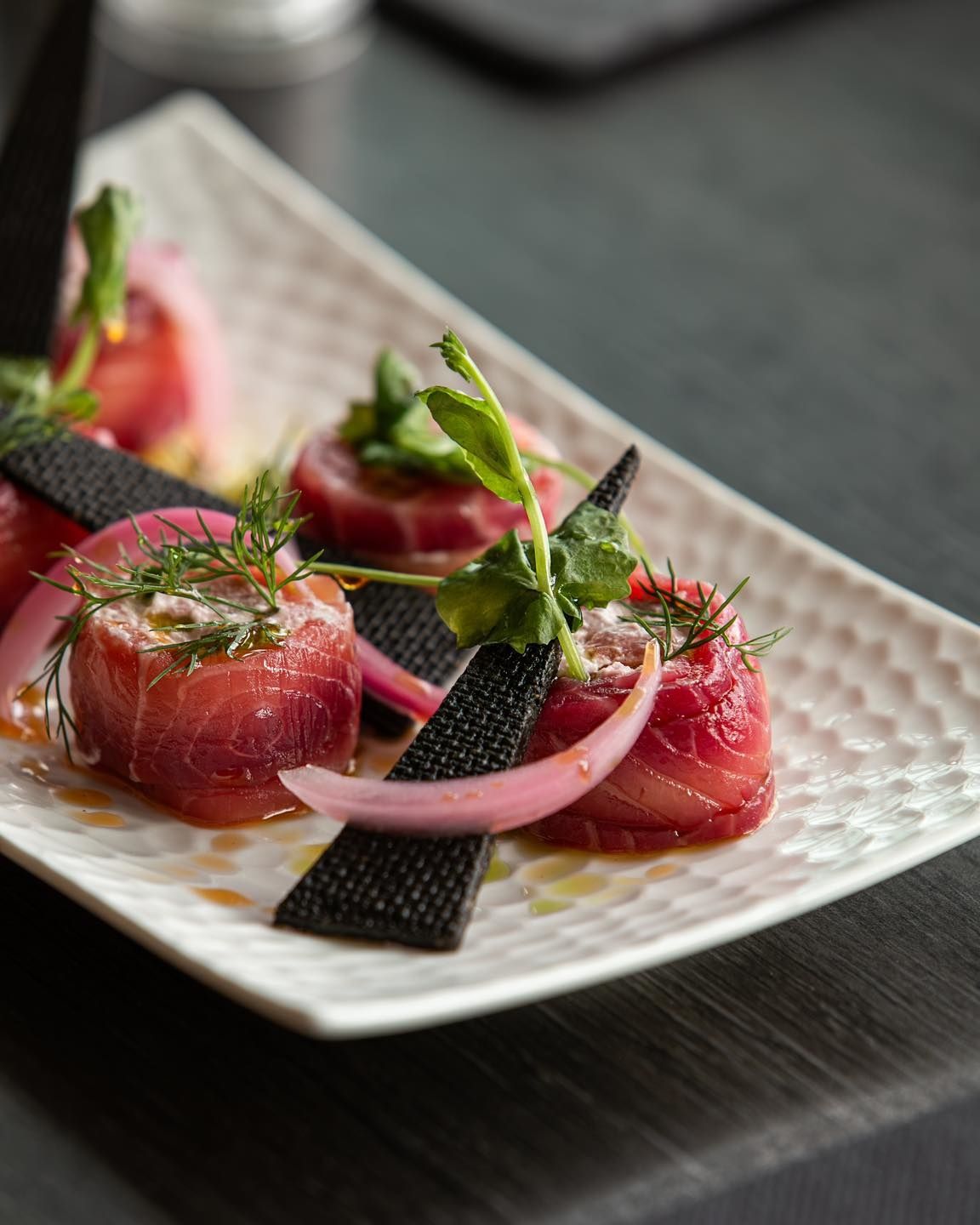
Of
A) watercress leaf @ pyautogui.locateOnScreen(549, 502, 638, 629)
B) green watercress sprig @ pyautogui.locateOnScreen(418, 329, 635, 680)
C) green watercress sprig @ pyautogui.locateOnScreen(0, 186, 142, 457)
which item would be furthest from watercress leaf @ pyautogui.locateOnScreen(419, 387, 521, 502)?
green watercress sprig @ pyautogui.locateOnScreen(0, 186, 142, 457)

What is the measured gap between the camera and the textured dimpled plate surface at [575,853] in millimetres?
2018

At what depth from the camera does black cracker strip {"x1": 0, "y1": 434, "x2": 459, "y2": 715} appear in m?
2.82

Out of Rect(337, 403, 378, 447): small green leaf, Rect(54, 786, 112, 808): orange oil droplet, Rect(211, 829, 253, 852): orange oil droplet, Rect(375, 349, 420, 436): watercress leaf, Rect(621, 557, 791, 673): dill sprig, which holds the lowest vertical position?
Rect(54, 786, 112, 808): orange oil droplet

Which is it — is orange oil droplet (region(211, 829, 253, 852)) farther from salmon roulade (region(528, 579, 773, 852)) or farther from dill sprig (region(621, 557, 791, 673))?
dill sprig (region(621, 557, 791, 673))

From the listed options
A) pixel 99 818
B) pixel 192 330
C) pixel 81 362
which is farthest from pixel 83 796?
pixel 192 330

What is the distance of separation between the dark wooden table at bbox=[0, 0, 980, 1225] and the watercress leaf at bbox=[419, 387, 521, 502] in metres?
0.76

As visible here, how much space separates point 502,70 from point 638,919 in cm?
383

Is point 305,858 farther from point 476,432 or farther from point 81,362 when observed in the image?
point 81,362

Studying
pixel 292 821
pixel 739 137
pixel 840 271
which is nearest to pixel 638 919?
pixel 292 821

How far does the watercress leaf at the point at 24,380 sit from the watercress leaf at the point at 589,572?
1.20 metres

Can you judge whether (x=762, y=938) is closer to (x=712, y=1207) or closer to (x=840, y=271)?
(x=712, y=1207)

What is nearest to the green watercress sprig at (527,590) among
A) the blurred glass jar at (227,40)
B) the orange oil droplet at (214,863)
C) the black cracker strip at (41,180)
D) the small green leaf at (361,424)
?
the orange oil droplet at (214,863)

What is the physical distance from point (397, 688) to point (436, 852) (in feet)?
2.01

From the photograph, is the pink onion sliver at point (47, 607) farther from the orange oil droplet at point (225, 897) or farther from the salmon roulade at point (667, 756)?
the salmon roulade at point (667, 756)
